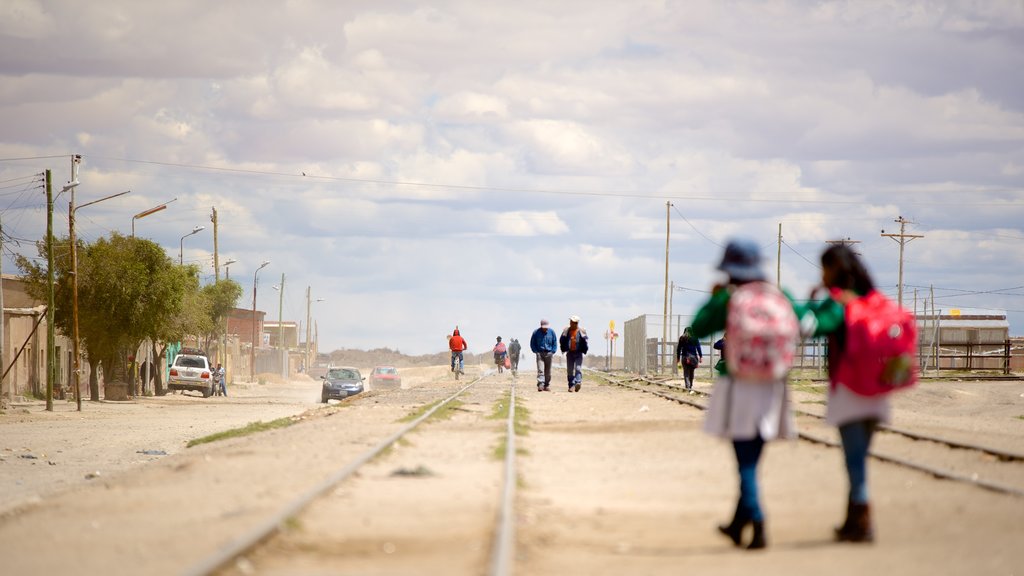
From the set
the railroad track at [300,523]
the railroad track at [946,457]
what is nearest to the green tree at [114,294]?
the railroad track at [946,457]

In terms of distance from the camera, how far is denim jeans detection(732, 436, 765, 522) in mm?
8648

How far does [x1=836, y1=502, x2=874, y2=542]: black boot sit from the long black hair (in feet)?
4.53

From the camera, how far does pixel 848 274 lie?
8.88m

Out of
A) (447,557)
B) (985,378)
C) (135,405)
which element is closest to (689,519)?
(447,557)

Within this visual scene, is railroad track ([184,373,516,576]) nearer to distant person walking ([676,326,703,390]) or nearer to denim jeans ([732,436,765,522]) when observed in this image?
denim jeans ([732,436,765,522])

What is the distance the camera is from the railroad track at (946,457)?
12757mm

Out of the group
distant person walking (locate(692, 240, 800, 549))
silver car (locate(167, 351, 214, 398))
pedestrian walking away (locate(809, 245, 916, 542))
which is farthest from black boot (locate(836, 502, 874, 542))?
silver car (locate(167, 351, 214, 398))

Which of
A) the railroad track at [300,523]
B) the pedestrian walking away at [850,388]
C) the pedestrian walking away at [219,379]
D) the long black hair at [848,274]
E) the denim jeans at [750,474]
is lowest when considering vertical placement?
the pedestrian walking away at [219,379]

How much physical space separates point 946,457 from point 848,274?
7419 millimetres

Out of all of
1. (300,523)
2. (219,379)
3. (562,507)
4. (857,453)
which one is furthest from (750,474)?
(219,379)

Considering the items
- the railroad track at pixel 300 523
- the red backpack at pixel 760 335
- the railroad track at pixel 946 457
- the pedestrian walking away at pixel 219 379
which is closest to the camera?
the railroad track at pixel 300 523

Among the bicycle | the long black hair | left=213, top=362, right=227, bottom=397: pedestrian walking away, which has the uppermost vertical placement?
the long black hair

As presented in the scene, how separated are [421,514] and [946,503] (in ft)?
13.7

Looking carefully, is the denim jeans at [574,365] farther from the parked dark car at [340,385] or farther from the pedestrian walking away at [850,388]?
the pedestrian walking away at [850,388]
